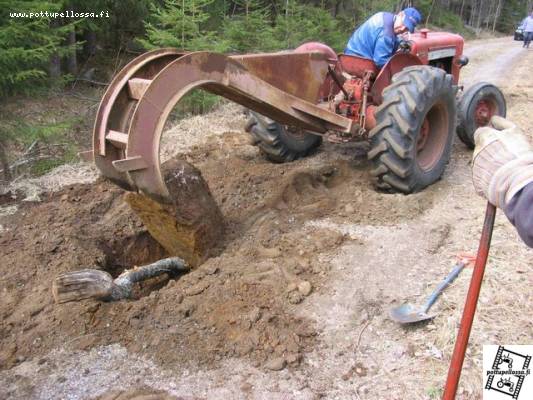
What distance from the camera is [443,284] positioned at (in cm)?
377

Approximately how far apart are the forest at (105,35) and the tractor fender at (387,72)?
149 inches

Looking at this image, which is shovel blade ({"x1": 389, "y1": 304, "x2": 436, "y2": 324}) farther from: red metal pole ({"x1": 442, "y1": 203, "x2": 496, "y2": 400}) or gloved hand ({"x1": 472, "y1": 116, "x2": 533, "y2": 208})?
gloved hand ({"x1": 472, "y1": 116, "x2": 533, "y2": 208})

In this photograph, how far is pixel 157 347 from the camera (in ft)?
10.8

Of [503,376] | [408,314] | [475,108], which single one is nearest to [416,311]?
[408,314]

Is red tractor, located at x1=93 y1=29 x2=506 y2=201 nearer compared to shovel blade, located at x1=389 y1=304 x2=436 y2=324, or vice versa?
shovel blade, located at x1=389 y1=304 x2=436 y2=324

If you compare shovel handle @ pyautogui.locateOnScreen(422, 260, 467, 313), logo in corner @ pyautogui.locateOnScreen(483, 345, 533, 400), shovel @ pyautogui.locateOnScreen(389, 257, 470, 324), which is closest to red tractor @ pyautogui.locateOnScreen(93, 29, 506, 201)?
shovel handle @ pyautogui.locateOnScreen(422, 260, 467, 313)

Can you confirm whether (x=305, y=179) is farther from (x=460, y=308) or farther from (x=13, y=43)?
(x=13, y=43)

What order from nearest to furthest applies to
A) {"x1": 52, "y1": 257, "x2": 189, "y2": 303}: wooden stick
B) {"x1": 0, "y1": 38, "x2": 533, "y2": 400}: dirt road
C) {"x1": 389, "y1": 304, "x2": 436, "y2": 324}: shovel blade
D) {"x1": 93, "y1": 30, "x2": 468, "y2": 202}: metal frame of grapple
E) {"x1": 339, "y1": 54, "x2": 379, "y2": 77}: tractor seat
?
1. {"x1": 0, "y1": 38, "x2": 533, "y2": 400}: dirt road
2. {"x1": 389, "y1": 304, "x2": 436, "y2": 324}: shovel blade
3. {"x1": 93, "y1": 30, "x2": 468, "y2": 202}: metal frame of grapple
4. {"x1": 52, "y1": 257, "x2": 189, "y2": 303}: wooden stick
5. {"x1": 339, "y1": 54, "x2": 379, "y2": 77}: tractor seat

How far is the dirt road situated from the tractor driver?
4.88 ft

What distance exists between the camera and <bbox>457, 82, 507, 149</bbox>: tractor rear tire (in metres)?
Result: 6.74

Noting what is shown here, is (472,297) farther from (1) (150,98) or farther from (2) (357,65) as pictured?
(2) (357,65)

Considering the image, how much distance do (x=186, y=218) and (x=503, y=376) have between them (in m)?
2.67

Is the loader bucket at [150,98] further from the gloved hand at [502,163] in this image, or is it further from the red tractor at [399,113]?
the gloved hand at [502,163]

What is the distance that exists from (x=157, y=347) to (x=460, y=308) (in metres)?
2.10
